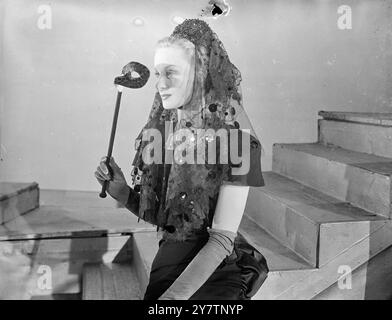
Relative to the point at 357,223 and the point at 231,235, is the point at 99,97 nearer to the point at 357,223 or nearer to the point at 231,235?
the point at 231,235

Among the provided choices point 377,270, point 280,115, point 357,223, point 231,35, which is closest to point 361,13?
point 280,115

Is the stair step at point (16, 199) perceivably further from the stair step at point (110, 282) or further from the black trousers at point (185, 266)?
the black trousers at point (185, 266)

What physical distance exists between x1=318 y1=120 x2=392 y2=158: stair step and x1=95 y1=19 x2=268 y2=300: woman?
0.94 m

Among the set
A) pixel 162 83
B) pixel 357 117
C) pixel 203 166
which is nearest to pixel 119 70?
pixel 162 83

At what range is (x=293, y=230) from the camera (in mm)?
1397

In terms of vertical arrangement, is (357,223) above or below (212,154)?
below

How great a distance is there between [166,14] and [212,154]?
56cm

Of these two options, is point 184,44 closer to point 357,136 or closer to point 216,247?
point 216,247

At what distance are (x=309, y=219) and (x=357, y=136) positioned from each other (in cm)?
58

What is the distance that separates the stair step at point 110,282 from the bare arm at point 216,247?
75 centimetres

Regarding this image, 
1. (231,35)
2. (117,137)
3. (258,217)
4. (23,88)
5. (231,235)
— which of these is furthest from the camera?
(258,217)

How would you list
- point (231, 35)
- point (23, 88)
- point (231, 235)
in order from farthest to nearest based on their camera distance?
point (23, 88), point (231, 35), point (231, 235)

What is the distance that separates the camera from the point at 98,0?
1.33m

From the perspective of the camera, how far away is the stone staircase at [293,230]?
1300 millimetres
